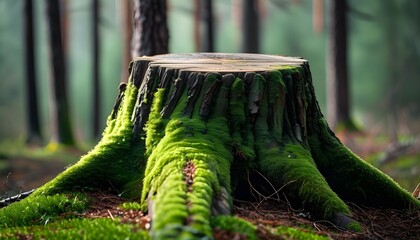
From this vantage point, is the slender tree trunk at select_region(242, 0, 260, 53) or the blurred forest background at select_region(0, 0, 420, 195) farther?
the blurred forest background at select_region(0, 0, 420, 195)

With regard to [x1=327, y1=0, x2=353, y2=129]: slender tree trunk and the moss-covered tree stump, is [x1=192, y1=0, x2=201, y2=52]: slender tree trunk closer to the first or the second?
[x1=327, y1=0, x2=353, y2=129]: slender tree trunk

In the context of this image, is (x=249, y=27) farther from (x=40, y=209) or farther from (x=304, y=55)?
(x=304, y=55)

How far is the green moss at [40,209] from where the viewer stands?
4.75m

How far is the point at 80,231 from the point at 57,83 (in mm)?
16715

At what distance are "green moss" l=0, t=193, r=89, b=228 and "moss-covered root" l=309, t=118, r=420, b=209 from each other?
2.26 meters

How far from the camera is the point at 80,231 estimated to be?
4137 mm

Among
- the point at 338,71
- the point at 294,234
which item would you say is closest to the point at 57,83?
the point at 338,71

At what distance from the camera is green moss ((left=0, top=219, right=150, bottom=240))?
402cm

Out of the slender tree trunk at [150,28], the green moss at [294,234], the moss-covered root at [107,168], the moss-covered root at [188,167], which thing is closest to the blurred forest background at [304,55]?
the slender tree trunk at [150,28]

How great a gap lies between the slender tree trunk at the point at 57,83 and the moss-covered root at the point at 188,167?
50.4ft

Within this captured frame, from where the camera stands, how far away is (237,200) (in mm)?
5027

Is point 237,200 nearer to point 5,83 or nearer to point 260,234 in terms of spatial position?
point 260,234

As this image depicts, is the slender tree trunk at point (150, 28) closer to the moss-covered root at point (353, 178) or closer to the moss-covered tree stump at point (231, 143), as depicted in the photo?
the moss-covered tree stump at point (231, 143)

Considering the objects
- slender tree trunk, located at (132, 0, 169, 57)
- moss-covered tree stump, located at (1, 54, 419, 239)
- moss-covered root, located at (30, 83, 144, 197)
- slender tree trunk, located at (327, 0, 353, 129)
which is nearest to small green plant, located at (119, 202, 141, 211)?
moss-covered tree stump, located at (1, 54, 419, 239)
